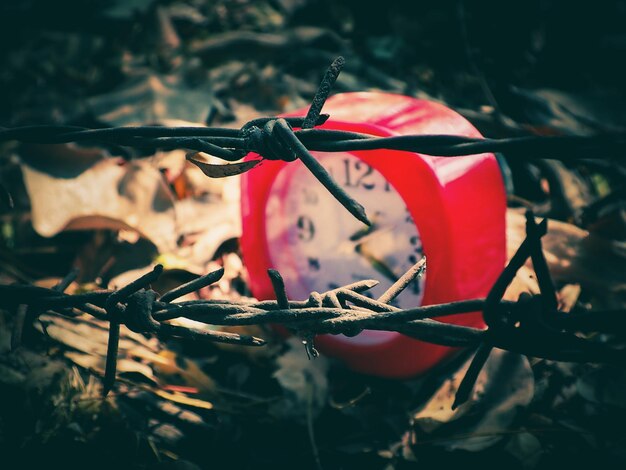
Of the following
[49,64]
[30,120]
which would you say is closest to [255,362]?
[30,120]

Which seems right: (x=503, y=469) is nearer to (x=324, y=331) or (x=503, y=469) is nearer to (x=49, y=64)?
(x=324, y=331)

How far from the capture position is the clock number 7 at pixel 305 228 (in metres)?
1.46

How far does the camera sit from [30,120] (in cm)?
253

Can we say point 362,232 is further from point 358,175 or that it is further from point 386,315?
point 386,315

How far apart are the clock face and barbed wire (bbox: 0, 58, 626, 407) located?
0.47 meters

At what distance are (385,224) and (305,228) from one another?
9.2 inches

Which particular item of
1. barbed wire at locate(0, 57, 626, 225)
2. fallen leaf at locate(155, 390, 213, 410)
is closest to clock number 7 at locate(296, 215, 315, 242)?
fallen leaf at locate(155, 390, 213, 410)

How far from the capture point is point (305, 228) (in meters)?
1.47

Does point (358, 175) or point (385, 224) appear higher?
point (358, 175)

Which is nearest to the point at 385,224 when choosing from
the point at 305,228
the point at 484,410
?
the point at 305,228

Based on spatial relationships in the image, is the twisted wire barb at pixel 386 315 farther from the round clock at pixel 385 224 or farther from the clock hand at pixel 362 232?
the clock hand at pixel 362 232

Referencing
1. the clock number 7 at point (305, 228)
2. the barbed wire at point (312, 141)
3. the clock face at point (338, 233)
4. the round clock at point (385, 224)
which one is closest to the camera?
the barbed wire at point (312, 141)

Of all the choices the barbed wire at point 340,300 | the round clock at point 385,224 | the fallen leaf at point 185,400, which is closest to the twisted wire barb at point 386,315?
the barbed wire at point 340,300

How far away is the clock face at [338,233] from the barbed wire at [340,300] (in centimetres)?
47
